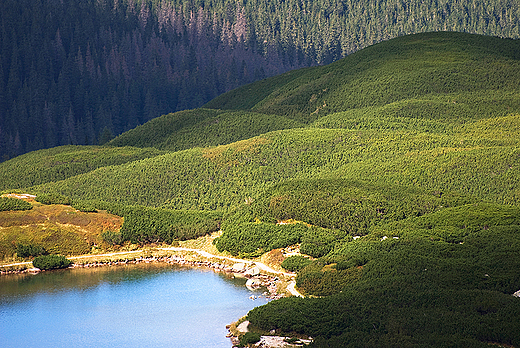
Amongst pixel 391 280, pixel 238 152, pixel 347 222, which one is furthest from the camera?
pixel 238 152

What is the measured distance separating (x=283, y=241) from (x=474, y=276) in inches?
626

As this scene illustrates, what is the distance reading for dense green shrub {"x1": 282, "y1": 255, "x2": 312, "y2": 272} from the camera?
49250 millimetres

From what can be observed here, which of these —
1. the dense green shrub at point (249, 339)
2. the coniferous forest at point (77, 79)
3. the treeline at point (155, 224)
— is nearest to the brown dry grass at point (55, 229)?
the treeline at point (155, 224)

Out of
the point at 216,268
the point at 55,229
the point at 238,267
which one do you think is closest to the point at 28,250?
the point at 55,229

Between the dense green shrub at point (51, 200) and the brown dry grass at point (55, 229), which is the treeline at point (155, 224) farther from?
the brown dry grass at point (55, 229)

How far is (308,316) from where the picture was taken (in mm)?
37625

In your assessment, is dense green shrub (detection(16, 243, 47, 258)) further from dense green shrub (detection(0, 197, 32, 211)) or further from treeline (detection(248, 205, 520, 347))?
treeline (detection(248, 205, 520, 347))

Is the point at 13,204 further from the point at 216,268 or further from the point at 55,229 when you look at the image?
the point at 216,268

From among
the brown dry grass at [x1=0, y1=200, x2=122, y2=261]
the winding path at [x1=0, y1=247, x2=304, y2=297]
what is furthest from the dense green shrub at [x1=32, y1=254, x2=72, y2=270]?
the brown dry grass at [x1=0, y1=200, x2=122, y2=261]

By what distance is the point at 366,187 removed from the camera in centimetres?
6469

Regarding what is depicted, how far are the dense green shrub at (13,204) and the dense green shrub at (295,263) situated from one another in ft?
76.2

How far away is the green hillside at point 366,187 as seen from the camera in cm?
3769

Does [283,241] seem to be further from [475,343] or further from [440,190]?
[475,343]

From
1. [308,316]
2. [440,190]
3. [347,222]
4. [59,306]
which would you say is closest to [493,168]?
[440,190]
